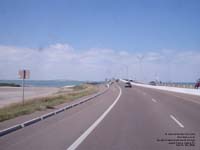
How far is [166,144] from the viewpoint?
857 centimetres

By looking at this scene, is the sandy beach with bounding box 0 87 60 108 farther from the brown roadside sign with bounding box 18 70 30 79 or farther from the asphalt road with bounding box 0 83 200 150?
the asphalt road with bounding box 0 83 200 150

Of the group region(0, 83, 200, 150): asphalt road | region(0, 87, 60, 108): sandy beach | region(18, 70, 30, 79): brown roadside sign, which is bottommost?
region(0, 87, 60, 108): sandy beach

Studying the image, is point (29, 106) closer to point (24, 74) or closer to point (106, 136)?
point (24, 74)

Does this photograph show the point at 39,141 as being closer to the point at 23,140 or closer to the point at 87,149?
the point at 23,140

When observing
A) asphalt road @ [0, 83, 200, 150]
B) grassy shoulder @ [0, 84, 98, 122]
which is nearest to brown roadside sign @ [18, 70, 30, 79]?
grassy shoulder @ [0, 84, 98, 122]

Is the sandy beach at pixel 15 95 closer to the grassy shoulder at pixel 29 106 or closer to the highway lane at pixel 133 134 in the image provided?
the grassy shoulder at pixel 29 106

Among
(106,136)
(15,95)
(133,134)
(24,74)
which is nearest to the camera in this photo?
(106,136)

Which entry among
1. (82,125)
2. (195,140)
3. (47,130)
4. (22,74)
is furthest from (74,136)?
(22,74)

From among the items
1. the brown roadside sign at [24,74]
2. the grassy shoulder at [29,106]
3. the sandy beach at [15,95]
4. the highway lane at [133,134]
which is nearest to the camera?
the highway lane at [133,134]

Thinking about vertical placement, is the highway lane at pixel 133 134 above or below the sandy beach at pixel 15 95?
above

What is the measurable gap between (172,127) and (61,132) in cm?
437

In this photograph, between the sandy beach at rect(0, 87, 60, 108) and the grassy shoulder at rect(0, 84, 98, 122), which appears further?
the sandy beach at rect(0, 87, 60, 108)

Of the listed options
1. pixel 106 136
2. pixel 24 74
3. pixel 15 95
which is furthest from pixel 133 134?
pixel 15 95

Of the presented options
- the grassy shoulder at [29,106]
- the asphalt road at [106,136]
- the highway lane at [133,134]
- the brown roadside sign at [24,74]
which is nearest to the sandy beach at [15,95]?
the grassy shoulder at [29,106]
